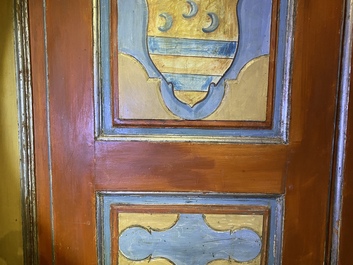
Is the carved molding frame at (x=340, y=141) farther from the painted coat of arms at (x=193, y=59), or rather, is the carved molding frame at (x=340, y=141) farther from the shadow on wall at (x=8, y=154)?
the shadow on wall at (x=8, y=154)

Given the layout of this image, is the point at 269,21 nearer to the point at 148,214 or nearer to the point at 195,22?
the point at 195,22

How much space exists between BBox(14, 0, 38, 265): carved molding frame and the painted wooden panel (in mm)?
172

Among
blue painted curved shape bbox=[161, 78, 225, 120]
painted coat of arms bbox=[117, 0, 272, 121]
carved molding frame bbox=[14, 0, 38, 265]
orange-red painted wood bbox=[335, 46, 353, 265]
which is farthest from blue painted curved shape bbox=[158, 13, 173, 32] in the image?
orange-red painted wood bbox=[335, 46, 353, 265]

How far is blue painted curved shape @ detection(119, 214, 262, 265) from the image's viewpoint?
3.06ft

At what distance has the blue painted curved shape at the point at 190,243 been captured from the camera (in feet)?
3.06

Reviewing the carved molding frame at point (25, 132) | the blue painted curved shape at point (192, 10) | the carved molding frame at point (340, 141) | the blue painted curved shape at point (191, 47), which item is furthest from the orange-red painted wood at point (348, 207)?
the carved molding frame at point (25, 132)

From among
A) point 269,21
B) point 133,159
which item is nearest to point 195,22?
point 269,21

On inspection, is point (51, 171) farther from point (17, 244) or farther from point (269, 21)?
point (269, 21)

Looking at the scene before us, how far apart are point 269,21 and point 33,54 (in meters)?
0.58

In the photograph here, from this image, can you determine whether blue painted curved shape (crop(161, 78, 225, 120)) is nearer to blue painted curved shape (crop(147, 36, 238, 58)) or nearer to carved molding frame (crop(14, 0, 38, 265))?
blue painted curved shape (crop(147, 36, 238, 58))

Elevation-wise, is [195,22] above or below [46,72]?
above

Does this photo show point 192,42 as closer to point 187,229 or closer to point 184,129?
point 184,129

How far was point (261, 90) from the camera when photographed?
2.93 feet

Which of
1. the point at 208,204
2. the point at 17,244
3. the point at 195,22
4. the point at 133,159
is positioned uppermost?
the point at 195,22
